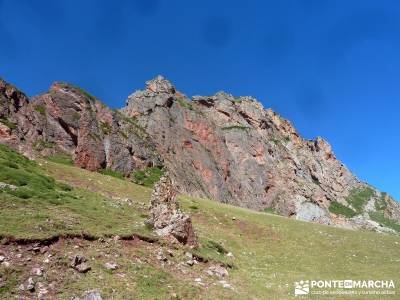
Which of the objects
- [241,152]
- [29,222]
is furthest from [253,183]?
[29,222]

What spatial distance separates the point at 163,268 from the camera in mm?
21250

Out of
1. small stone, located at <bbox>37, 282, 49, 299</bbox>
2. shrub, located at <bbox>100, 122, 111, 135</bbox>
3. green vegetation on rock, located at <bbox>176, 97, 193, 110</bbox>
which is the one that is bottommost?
small stone, located at <bbox>37, 282, 49, 299</bbox>

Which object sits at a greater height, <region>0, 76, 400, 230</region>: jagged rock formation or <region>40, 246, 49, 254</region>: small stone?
<region>0, 76, 400, 230</region>: jagged rock formation

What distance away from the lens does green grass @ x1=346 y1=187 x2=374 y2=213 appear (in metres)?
169

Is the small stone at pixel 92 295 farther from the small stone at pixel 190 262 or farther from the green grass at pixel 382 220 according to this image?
the green grass at pixel 382 220

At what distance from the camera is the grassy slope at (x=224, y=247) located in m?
19.4

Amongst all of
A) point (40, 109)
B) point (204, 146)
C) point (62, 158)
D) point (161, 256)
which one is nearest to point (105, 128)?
point (40, 109)

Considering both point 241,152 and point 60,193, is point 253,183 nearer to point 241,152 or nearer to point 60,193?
point 241,152

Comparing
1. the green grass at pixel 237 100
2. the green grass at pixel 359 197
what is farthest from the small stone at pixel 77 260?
the green grass at pixel 359 197

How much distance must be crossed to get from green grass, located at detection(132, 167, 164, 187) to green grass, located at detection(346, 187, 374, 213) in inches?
4596

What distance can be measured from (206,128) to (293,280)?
93213mm

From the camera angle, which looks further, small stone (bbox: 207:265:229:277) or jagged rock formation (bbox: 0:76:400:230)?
jagged rock formation (bbox: 0:76:400:230)

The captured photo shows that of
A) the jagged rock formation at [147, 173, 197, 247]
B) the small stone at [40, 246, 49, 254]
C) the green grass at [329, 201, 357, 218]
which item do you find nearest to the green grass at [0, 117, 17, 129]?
the jagged rock formation at [147, 173, 197, 247]

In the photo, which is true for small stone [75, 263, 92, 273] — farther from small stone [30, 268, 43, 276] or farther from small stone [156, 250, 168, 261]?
small stone [156, 250, 168, 261]
